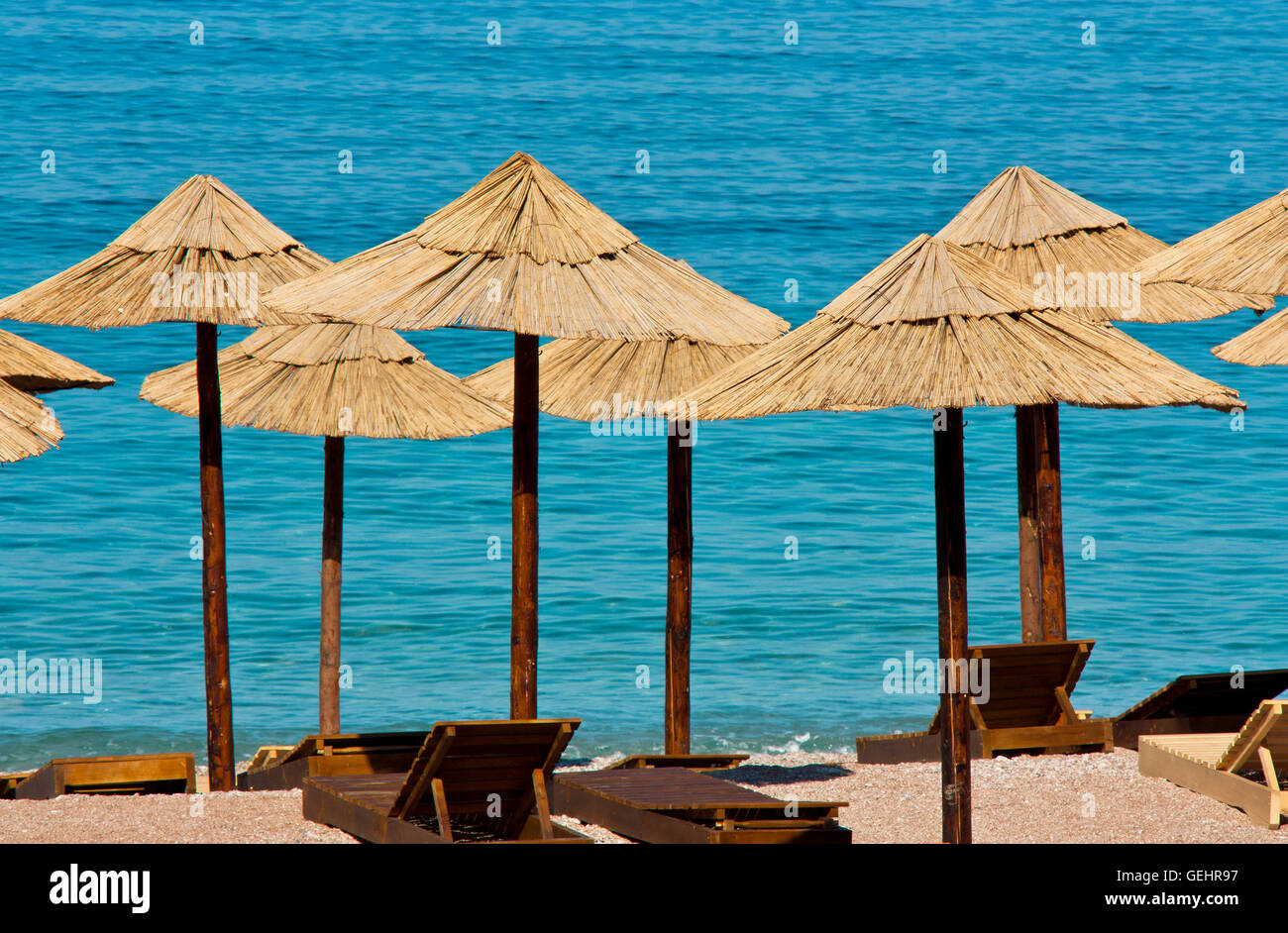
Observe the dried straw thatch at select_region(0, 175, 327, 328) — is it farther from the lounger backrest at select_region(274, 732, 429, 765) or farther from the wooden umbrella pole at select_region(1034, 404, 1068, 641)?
the wooden umbrella pole at select_region(1034, 404, 1068, 641)

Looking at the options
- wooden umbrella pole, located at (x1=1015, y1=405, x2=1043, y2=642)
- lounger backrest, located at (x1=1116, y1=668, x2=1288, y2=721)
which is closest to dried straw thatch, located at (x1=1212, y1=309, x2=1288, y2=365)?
wooden umbrella pole, located at (x1=1015, y1=405, x2=1043, y2=642)

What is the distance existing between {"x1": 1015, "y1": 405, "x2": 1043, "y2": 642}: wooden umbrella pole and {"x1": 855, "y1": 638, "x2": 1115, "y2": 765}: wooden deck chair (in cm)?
111

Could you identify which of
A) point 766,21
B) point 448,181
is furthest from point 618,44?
point 448,181

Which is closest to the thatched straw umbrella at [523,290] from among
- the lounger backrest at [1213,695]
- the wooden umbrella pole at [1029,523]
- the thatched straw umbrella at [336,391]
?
the thatched straw umbrella at [336,391]

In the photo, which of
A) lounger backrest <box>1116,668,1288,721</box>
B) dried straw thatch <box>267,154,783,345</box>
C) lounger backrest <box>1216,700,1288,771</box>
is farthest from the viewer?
lounger backrest <box>1116,668,1288,721</box>

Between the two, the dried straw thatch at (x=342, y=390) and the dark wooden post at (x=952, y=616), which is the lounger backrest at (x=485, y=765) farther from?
the dried straw thatch at (x=342, y=390)

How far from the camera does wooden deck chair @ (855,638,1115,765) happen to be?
11312 millimetres

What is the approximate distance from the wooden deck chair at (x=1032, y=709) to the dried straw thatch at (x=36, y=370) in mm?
6511

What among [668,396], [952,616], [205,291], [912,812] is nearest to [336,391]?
[205,291]

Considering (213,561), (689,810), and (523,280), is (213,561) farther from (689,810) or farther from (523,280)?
(689,810)

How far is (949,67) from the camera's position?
53094 mm
